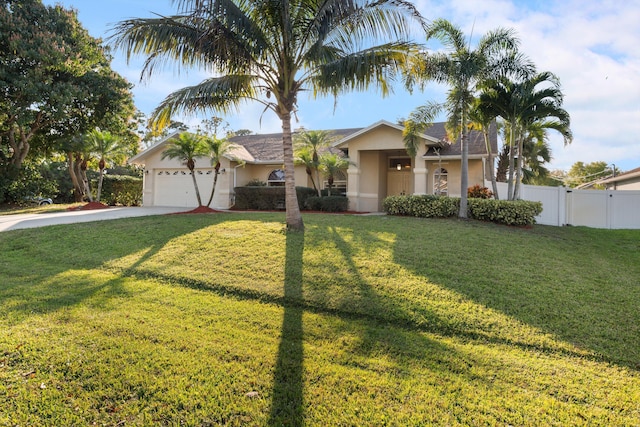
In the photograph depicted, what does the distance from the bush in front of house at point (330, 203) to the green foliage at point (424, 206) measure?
3247 mm

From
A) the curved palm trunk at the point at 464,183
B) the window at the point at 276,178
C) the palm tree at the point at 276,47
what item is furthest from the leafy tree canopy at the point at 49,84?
the curved palm trunk at the point at 464,183

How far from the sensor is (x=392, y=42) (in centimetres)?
903

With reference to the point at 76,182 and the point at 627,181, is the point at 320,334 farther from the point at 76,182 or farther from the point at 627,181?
the point at 627,181

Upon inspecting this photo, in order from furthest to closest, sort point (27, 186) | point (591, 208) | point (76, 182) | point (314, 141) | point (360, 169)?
point (76, 182), point (27, 186), point (360, 169), point (314, 141), point (591, 208)

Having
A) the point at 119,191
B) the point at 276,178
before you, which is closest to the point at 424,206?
the point at 276,178

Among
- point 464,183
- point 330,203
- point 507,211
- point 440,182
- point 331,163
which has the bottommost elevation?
point 507,211

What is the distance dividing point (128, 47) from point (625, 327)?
1150cm

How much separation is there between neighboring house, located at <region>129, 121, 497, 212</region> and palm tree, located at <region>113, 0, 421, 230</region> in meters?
7.68

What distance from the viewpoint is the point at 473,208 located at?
1305 centimetres

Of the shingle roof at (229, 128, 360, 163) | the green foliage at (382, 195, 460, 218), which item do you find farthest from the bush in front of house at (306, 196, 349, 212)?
the shingle roof at (229, 128, 360, 163)

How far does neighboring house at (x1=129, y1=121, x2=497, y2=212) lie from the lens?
659 inches

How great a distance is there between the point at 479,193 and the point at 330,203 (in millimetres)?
6980

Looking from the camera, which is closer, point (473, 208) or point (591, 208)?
point (473, 208)

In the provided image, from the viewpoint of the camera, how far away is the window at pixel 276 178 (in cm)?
2055
